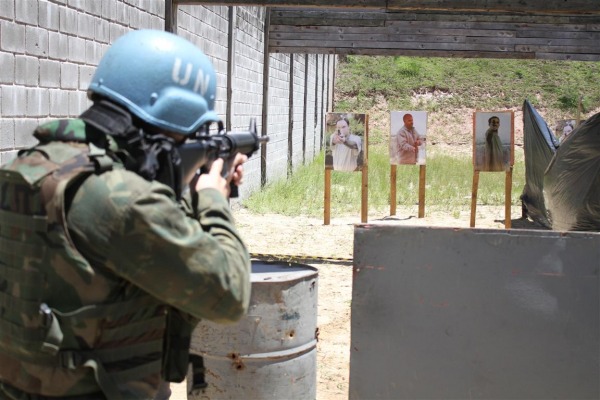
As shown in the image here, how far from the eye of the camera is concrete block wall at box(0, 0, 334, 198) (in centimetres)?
502

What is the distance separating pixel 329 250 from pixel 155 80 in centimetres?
803

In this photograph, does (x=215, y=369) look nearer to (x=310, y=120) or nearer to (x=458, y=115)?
(x=310, y=120)

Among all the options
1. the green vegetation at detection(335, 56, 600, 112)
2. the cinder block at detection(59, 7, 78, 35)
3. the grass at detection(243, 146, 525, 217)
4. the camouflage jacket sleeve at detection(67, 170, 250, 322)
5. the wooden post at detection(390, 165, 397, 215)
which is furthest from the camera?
the green vegetation at detection(335, 56, 600, 112)

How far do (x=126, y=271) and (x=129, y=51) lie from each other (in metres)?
0.53

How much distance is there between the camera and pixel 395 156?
42.7 ft

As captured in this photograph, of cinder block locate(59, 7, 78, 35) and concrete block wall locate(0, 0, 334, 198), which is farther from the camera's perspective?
cinder block locate(59, 7, 78, 35)

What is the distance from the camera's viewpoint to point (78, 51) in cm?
605

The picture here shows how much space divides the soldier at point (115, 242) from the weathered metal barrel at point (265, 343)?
59.1 inches

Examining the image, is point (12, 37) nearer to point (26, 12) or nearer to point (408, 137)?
point (26, 12)

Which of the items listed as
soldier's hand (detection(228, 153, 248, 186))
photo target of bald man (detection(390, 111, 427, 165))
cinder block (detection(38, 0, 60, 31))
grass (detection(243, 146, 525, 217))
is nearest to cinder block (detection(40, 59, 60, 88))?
cinder block (detection(38, 0, 60, 31))

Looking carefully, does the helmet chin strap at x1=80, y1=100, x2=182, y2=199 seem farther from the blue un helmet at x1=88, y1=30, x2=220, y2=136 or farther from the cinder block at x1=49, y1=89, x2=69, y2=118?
the cinder block at x1=49, y1=89, x2=69, y2=118

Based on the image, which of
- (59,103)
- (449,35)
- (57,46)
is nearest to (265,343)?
(59,103)

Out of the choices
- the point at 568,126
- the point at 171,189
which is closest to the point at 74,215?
the point at 171,189

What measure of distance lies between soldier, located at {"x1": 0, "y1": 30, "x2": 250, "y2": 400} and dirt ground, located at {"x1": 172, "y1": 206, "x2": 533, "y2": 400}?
3065 mm
